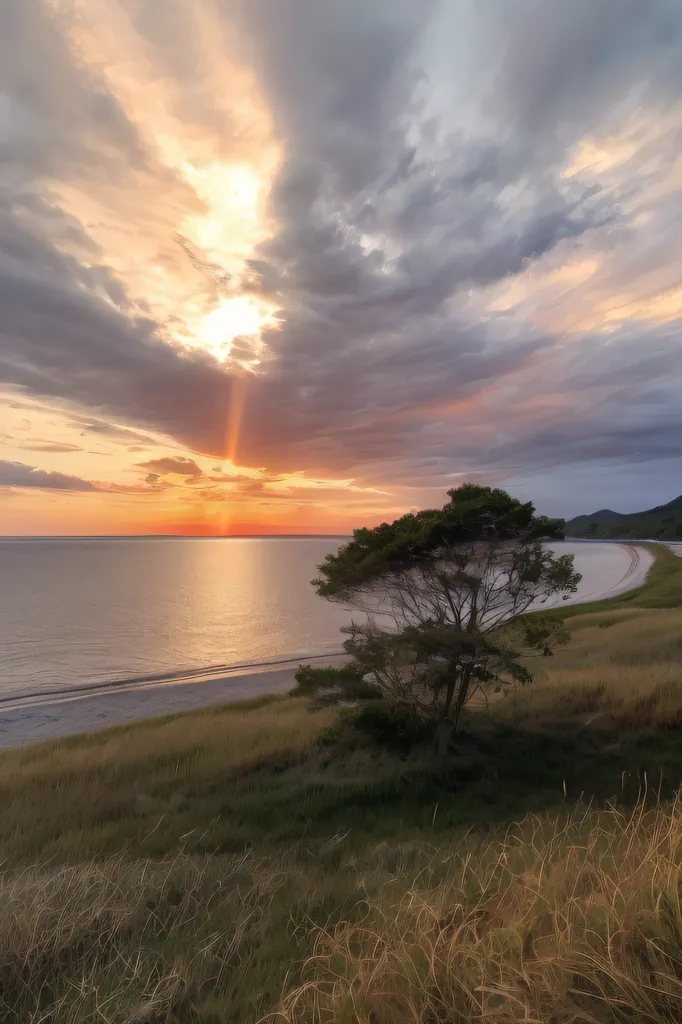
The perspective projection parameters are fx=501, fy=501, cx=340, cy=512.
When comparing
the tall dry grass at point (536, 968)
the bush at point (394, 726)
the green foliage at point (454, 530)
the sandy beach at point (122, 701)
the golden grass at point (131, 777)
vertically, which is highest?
the green foliage at point (454, 530)

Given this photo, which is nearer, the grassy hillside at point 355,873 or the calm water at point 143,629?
the grassy hillside at point 355,873

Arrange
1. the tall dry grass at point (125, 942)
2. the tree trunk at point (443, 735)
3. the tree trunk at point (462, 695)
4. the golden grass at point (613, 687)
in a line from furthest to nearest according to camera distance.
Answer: the golden grass at point (613, 687), the tree trunk at point (462, 695), the tree trunk at point (443, 735), the tall dry grass at point (125, 942)

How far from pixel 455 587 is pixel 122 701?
21.7 metres

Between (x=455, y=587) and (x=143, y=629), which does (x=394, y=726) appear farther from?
(x=143, y=629)

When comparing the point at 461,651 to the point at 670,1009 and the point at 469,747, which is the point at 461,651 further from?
→ the point at 670,1009

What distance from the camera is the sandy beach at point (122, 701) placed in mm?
22822

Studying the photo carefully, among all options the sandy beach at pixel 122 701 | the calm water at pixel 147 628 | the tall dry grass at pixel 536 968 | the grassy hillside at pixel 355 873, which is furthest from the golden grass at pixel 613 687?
the calm water at pixel 147 628

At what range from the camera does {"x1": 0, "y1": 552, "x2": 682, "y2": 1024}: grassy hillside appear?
3.06m

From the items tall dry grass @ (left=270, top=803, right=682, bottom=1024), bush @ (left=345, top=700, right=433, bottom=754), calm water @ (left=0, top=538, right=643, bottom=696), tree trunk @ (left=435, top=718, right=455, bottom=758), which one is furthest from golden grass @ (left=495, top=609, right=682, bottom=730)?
calm water @ (left=0, top=538, right=643, bottom=696)

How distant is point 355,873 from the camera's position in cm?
649

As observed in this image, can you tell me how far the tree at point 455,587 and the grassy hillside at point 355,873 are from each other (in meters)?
1.96

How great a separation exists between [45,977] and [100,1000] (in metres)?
0.84

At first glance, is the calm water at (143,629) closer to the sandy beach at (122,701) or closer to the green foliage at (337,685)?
the sandy beach at (122,701)

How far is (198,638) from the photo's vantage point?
43.4 metres
